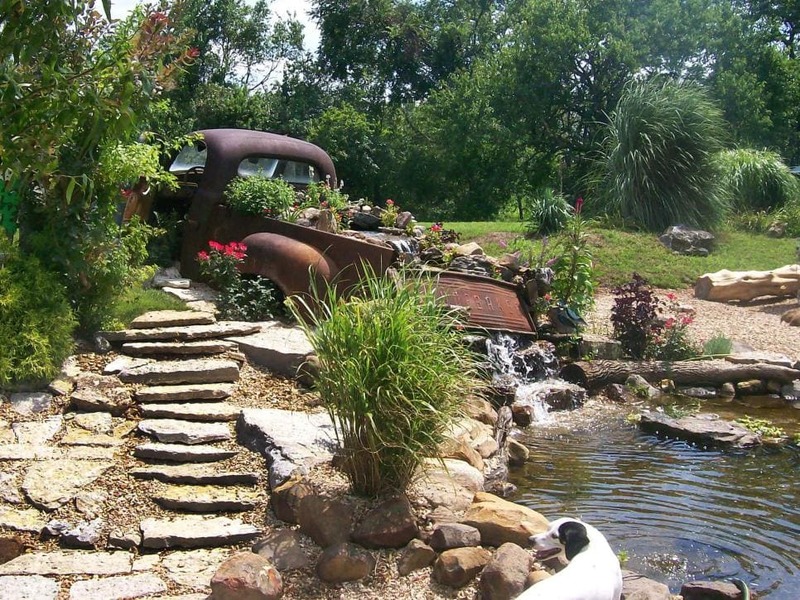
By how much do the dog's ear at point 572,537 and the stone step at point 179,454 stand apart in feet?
7.03

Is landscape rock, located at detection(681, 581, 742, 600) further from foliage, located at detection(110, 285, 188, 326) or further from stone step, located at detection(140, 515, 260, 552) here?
foliage, located at detection(110, 285, 188, 326)

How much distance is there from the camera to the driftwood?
13.6 metres

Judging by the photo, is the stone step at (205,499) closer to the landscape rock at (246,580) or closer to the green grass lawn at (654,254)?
the landscape rock at (246,580)

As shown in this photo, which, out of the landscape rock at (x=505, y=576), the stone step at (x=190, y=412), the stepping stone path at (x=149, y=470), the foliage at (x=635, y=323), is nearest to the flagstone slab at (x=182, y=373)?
the stepping stone path at (x=149, y=470)

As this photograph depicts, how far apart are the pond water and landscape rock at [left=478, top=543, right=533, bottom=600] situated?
1164mm

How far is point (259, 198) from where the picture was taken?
882 cm

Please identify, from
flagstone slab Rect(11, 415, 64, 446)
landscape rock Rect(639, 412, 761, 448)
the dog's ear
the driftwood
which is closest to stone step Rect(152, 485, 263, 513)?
flagstone slab Rect(11, 415, 64, 446)

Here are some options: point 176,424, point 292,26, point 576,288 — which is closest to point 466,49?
point 292,26

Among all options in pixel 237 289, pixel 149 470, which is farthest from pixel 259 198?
pixel 149 470

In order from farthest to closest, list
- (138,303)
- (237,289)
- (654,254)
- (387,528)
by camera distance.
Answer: (654,254), (237,289), (138,303), (387,528)

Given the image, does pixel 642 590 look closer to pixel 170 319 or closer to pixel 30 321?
pixel 30 321

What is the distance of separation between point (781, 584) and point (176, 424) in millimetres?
3679

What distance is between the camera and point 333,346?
4445mm

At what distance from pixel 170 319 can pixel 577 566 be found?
4412 mm
